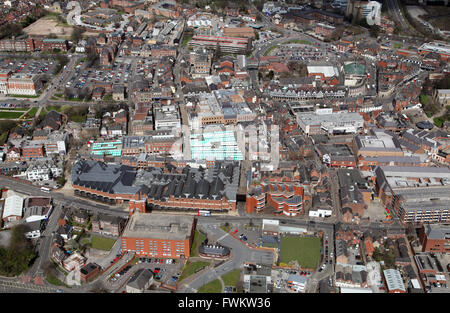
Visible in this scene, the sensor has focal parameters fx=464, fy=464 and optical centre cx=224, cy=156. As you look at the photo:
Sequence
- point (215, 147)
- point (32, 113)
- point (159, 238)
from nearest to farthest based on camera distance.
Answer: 1. point (159, 238)
2. point (215, 147)
3. point (32, 113)

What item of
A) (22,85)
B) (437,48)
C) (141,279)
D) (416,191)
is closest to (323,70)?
(437,48)

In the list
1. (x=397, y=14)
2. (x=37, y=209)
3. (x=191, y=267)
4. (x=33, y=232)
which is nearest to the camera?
(x=191, y=267)

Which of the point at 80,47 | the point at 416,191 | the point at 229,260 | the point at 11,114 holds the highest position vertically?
the point at 416,191

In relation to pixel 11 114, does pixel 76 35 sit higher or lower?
higher

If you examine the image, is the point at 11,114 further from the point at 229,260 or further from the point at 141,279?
the point at 229,260

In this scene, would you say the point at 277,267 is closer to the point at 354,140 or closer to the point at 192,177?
the point at 192,177

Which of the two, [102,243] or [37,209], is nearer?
[102,243]

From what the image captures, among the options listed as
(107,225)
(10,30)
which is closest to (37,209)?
(107,225)

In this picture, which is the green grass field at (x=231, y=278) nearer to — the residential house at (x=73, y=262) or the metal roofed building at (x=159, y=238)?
the metal roofed building at (x=159, y=238)

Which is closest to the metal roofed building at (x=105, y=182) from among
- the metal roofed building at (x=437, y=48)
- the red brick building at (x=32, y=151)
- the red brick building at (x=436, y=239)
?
the red brick building at (x=32, y=151)
